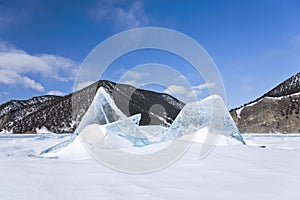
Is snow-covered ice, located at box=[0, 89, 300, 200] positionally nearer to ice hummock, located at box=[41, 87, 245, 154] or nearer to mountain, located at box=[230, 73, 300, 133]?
ice hummock, located at box=[41, 87, 245, 154]

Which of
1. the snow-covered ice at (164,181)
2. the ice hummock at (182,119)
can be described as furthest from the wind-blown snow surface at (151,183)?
the ice hummock at (182,119)

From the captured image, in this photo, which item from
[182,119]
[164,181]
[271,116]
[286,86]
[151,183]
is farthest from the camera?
[286,86]

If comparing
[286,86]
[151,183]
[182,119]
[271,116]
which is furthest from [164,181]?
[286,86]

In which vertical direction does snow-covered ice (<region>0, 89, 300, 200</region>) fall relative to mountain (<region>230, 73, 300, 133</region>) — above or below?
below

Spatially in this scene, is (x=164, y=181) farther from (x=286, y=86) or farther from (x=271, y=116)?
(x=286, y=86)

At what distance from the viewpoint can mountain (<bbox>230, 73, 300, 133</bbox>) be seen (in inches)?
2388

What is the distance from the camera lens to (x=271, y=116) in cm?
6444

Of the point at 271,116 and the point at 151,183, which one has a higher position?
the point at 271,116

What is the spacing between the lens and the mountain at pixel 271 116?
199 feet

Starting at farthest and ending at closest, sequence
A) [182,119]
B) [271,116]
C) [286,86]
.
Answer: [286,86], [271,116], [182,119]

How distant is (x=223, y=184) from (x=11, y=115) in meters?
133

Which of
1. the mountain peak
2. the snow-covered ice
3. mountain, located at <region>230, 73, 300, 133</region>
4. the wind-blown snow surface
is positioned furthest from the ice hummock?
the mountain peak

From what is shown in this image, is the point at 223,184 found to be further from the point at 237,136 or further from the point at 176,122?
the point at 176,122

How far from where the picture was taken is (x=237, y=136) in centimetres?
970
